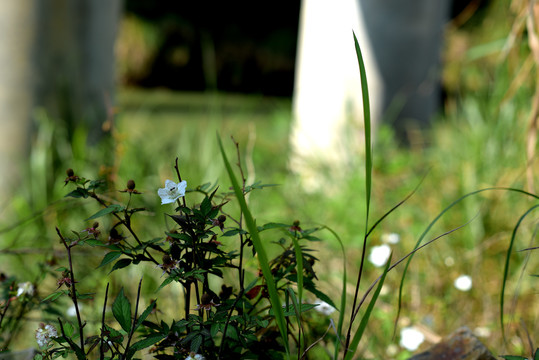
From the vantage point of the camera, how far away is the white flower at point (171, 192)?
705 millimetres

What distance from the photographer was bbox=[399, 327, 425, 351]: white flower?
1247mm

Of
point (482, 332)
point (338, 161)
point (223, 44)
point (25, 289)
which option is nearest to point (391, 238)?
point (482, 332)

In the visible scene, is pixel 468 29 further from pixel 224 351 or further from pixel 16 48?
pixel 224 351

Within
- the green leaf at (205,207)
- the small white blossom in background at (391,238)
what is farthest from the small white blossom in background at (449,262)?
the green leaf at (205,207)

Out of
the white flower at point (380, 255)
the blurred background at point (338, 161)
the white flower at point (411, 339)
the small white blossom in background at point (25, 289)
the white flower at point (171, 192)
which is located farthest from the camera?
the blurred background at point (338, 161)

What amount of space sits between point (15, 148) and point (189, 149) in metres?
0.74

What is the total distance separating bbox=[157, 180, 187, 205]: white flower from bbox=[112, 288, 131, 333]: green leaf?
4.9 inches

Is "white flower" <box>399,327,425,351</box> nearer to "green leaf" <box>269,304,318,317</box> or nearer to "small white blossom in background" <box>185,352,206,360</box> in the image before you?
"green leaf" <box>269,304,318,317</box>

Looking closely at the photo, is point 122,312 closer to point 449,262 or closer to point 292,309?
point 292,309

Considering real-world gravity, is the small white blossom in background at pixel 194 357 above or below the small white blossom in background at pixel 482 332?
above

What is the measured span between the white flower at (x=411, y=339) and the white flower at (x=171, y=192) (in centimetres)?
71

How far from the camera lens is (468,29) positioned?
8281 millimetres

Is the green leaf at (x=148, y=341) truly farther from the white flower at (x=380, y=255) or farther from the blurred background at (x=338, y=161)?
the white flower at (x=380, y=255)

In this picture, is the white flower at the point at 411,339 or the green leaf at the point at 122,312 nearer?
the green leaf at the point at 122,312
